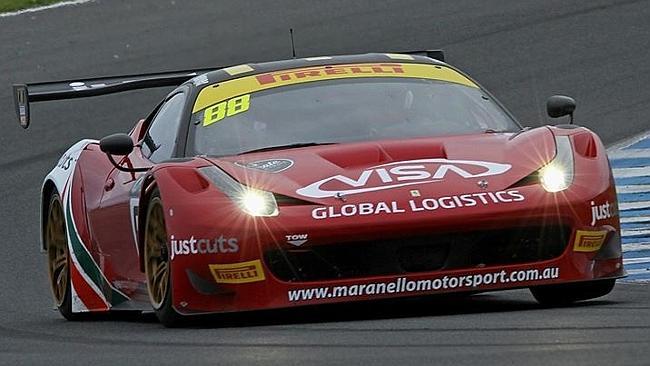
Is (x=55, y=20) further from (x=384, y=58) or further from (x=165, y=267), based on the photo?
(x=165, y=267)

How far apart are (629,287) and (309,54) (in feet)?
28.3

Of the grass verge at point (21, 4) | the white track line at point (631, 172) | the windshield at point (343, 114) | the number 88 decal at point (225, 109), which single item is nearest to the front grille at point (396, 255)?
the windshield at point (343, 114)

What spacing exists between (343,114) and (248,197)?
1135 millimetres

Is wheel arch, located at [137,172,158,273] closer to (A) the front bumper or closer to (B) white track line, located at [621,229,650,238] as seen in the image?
(A) the front bumper

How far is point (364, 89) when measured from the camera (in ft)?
26.3

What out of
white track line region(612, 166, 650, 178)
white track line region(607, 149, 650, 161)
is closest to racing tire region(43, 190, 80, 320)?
white track line region(612, 166, 650, 178)

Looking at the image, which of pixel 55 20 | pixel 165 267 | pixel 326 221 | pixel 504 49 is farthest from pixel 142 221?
pixel 55 20

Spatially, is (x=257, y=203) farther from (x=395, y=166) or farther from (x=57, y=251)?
(x=57, y=251)

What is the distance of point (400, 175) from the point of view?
6867mm

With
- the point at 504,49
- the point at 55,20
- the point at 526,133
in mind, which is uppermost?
the point at 55,20

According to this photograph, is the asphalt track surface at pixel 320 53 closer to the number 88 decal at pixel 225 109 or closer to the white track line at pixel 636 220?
the number 88 decal at pixel 225 109

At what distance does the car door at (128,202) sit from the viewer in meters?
7.79

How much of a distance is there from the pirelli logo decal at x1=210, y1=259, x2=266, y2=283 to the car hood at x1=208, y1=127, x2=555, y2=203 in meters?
0.30

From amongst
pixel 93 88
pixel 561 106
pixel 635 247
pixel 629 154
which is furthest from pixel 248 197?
pixel 629 154
